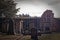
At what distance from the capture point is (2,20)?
23.2 m

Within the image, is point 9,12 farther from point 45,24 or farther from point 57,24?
point 57,24

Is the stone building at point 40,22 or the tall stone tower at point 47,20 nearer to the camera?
the stone building at point 40,22

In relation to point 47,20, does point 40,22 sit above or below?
below

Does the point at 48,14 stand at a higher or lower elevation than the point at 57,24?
higher

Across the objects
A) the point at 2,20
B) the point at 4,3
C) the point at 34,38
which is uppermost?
the point at 4,3

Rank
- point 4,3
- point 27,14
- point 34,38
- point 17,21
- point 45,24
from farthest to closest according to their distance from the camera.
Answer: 1. point 27,14
2. point 45,24
3. point 17,21
4. point 4,3
5. point 34,38

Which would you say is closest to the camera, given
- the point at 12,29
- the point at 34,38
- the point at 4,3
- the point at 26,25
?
the point at 34,38

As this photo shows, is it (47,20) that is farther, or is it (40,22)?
(47,20)

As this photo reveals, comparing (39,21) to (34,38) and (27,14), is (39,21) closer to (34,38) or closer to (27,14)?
(27,14)

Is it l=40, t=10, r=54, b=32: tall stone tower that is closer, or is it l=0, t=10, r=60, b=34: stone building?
l=0, t=10, r=60, b=34: stone building

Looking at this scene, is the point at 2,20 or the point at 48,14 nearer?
the point at 2,20

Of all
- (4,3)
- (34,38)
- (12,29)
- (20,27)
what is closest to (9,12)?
(4,3)

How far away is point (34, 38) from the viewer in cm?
1216

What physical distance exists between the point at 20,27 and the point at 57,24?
28.0 ft
